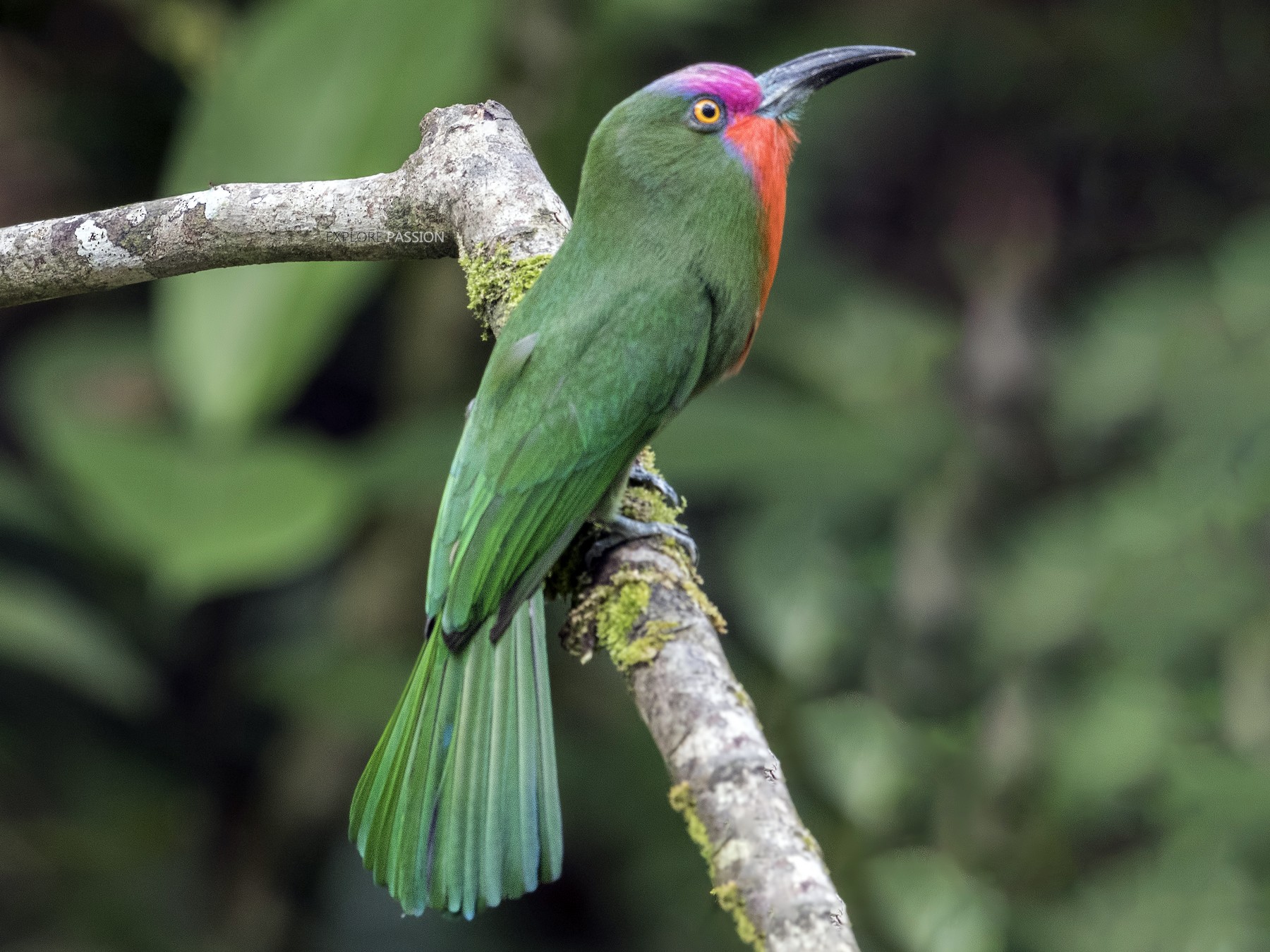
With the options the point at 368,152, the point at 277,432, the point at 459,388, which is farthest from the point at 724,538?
the point at 368,152

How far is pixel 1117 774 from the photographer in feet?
8.32

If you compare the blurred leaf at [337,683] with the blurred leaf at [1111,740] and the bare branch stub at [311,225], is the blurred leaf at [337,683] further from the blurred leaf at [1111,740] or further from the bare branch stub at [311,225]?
the blurred leaf at [1111,740]

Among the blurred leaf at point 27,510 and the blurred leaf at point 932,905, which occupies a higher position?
the blurred leaf at point 27,510

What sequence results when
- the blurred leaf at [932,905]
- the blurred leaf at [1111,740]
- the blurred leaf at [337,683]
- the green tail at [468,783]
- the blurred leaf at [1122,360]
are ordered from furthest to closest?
the blurred leaf at [1122,360]
the blurred leaf at [337,683]
the blurred leaf at [1111,740]
the blurred leaf at [932,905]
the green tail at [468,783]

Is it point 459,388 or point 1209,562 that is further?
point 459,388

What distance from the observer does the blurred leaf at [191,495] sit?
256cm

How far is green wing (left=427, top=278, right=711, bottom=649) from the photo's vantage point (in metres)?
1.68

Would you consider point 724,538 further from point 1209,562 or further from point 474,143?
point 474,143

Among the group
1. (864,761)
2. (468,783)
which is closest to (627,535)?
(468,783)

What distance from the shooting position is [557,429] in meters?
1.72

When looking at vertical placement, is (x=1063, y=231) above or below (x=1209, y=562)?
above

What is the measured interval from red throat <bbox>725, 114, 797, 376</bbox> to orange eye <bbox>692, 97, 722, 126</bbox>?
0.03 metres

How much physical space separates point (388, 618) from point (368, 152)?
3.65ft

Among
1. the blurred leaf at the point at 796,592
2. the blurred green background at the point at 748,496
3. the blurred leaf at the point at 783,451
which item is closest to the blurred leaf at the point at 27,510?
the blurred green background at the point at 748,496
